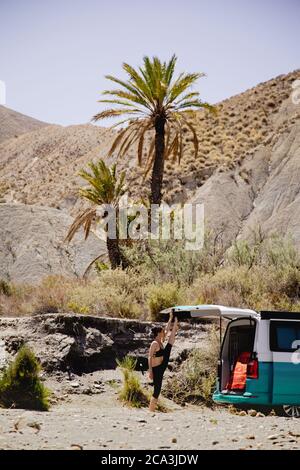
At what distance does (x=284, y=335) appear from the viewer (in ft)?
36.1

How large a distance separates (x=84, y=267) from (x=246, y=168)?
1653 centimetres

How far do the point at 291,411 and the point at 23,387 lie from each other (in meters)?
4.73

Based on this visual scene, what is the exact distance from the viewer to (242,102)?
207 feet

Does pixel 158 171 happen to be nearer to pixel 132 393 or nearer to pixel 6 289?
pixel 6 289

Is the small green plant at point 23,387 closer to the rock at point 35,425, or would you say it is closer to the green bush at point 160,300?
the rock at point 35,425

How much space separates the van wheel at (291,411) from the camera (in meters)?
11.3

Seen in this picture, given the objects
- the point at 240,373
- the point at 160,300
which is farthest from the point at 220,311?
the point at 160,300

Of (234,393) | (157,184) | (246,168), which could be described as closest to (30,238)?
(157,184)

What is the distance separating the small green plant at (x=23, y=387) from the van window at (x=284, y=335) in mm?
4326

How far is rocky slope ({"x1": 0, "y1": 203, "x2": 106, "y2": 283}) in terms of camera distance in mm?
33125

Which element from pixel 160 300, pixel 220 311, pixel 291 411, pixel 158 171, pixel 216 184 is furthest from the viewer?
pixel 216 184

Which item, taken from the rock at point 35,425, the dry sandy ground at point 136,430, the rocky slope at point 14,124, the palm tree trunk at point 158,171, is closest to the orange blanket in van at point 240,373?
the dry sandy ground at point 136,430

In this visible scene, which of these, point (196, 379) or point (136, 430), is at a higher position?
point (136, 430)

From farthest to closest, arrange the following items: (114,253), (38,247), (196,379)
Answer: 1. (38,247)
2. (114,253)
3. (196,379)
